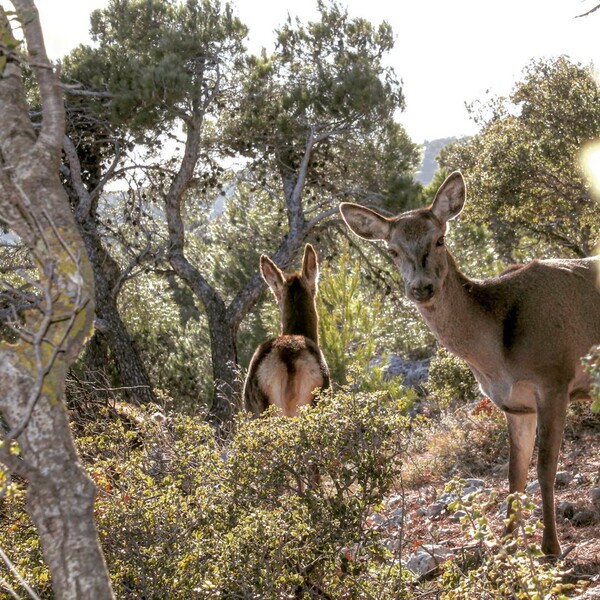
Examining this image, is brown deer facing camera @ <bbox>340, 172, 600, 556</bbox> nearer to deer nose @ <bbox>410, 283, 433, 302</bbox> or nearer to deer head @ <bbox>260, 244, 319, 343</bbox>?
deer nose @ <bbox>410, 283, 433, 302</bbox>

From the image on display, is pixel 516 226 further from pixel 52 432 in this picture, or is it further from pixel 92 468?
pixel 52 432

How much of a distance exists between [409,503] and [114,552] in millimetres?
4016

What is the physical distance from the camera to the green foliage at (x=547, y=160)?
511 inches

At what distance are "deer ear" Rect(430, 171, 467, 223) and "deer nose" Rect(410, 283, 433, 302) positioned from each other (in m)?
0.74

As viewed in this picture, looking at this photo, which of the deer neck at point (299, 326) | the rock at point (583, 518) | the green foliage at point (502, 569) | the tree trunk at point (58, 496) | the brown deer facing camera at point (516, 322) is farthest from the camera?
the deer neck at point (299, 326)

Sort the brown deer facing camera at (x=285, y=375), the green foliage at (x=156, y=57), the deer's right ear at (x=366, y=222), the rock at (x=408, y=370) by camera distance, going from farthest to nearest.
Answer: the rock at (x=408, y=370)
the green foliage at (x=156, y=57)
the brown deer facing camera at (x=285, y=375)
the deer's right ear at (x=366, y=222)

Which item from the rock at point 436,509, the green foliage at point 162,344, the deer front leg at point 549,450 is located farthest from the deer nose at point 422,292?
the green foliage at point 162,344

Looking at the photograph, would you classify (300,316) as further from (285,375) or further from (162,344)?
(162,344)

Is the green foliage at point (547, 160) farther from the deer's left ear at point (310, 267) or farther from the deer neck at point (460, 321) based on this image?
the deer neck at point (460, 321)

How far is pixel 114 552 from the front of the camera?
5.20 metres

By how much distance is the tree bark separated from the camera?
10.3 feet

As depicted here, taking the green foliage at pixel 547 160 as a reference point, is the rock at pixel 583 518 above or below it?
below

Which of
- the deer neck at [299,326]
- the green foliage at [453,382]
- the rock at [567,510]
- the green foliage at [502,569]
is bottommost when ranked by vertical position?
the green foliage at [502,569]

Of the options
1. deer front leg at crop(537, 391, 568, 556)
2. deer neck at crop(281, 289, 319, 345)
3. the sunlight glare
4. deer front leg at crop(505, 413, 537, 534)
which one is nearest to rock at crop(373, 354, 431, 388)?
the sunlight glare
